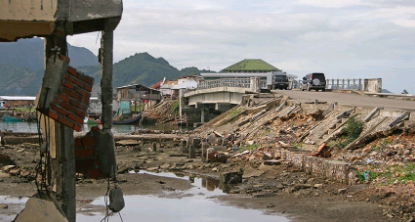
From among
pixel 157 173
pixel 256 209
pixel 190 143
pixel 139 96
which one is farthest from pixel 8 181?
pixel 139 96

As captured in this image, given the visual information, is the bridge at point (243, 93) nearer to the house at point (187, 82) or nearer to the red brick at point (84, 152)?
the red brick at point (84, 152)

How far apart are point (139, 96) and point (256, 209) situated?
7439cm

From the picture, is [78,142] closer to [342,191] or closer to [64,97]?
[64,97]

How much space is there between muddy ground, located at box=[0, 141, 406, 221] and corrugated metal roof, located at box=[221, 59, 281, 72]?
261ft

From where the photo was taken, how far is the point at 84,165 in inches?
307

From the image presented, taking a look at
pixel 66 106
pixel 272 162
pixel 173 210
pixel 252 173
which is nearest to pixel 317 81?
pixel 272 162

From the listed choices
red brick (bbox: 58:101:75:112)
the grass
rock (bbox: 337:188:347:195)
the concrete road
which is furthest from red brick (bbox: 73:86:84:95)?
the concrete road

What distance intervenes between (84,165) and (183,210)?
6.05 m

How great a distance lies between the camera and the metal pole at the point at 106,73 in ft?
26.3

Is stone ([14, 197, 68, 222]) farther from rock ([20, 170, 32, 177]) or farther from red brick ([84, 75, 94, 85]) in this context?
rock ([20, 170, 32, 177])

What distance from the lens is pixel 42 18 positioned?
Answer: 265 inches

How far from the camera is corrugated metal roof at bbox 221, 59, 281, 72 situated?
→ 332 ft

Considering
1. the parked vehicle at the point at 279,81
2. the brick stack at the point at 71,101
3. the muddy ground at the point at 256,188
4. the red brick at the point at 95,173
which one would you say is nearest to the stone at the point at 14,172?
the muddy ground at the point at 256,188

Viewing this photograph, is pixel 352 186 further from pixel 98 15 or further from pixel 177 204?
pixel 98 15
